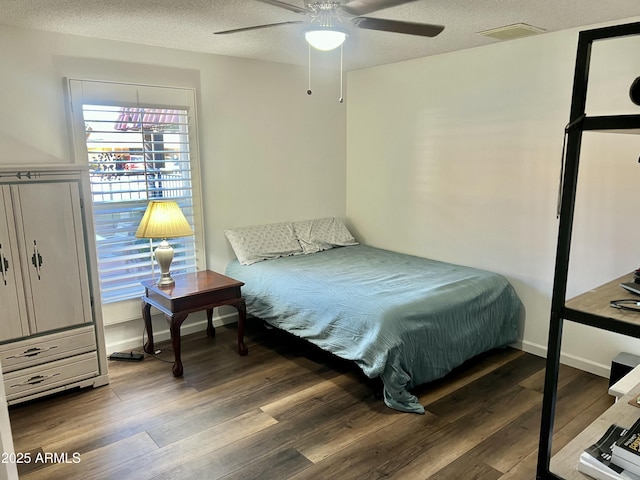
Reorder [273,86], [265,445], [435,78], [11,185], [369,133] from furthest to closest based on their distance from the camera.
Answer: [369,133] → [273,86] → [435,78] → [11,185] → [265,445]

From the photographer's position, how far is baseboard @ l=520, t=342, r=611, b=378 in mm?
3215

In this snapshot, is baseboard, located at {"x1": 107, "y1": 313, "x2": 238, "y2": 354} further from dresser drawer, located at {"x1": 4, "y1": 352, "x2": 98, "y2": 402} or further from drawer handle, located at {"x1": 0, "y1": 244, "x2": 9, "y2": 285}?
drawer handle, located at {"x1": 0, "y1": 244, "x2": 9, "y2": 285}

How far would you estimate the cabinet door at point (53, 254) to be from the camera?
9.14ft

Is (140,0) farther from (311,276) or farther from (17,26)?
(311,276)

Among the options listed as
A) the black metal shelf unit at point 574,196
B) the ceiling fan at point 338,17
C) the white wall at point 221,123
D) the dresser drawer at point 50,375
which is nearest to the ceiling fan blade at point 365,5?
the ceiling fan at point 338,17

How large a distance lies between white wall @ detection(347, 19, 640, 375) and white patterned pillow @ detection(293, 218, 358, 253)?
320 millimetres

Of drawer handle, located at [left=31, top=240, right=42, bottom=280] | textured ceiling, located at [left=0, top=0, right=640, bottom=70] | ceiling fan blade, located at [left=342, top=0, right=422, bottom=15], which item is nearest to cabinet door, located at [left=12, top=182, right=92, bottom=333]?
drawer handle, located at [left=31, top=240, right=42, bottom=280]

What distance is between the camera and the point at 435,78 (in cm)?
400

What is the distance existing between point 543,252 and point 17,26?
3987 mm

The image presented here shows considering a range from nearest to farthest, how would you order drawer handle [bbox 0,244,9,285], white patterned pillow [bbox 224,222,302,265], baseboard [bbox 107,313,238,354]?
drawer handle [bbox 0,244,9,285] → baseboard [bbox 107,313,238,354] → white patterned pillow [bbox 224,222,302,265]

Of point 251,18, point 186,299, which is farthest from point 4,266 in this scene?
point 251,18

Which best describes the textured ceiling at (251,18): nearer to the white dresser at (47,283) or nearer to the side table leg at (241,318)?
the white dresser at (47,283)

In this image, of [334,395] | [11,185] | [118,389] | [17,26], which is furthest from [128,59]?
[334,395]

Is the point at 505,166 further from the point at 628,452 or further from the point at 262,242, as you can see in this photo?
the point at 628,452
